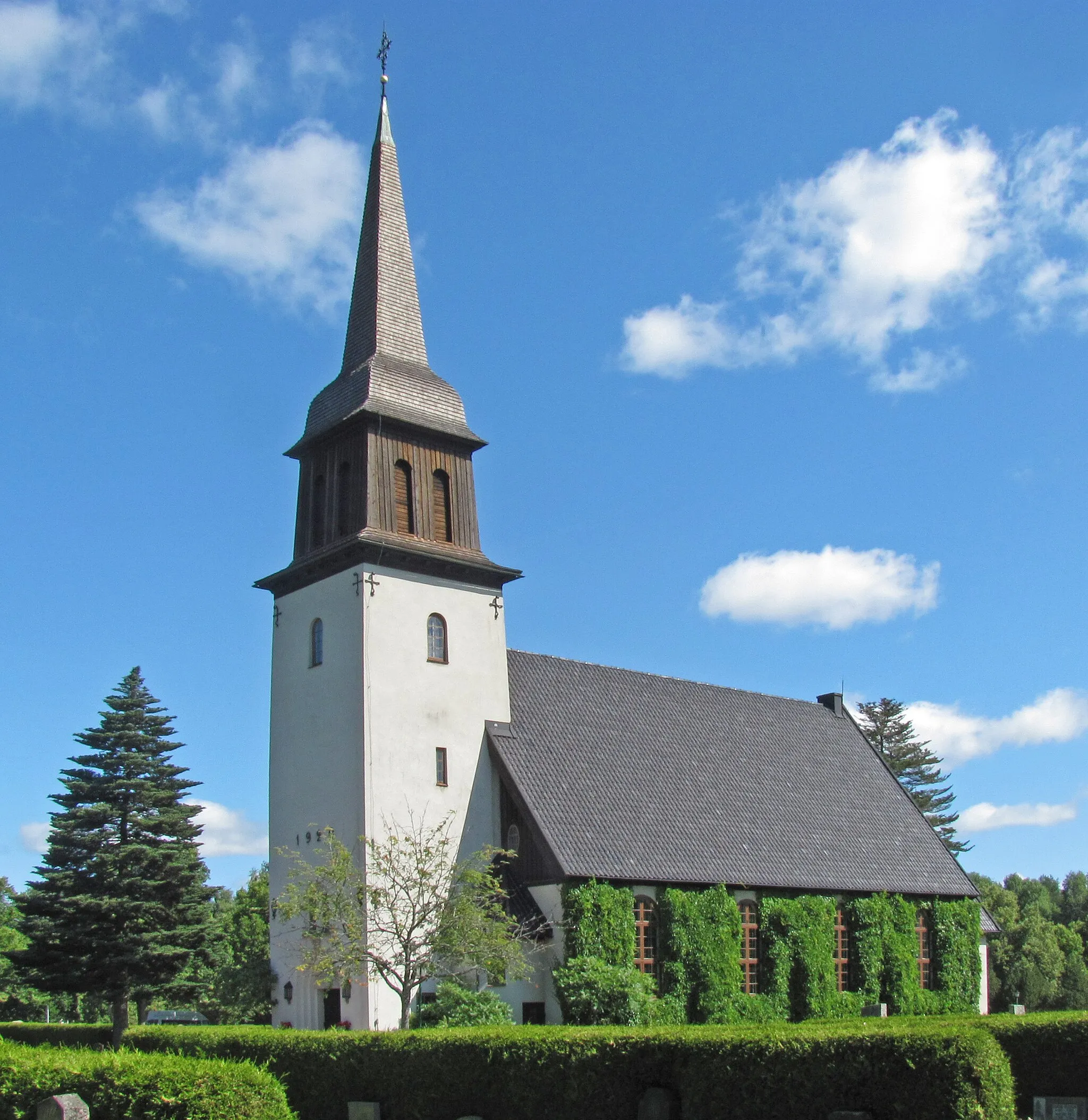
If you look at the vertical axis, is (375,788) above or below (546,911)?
above

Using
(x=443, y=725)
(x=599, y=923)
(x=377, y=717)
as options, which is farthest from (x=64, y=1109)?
(x=443, y=725)

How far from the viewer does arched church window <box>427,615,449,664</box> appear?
31.3 metres

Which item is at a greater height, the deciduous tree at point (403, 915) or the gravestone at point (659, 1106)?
the deciduous tree at point (403, 915)

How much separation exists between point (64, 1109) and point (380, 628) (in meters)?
16.0

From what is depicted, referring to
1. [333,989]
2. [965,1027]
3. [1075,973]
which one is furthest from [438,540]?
[1075,973]

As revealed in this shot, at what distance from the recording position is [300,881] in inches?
1180

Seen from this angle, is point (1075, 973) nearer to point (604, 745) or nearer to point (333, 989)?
point (604, 745)

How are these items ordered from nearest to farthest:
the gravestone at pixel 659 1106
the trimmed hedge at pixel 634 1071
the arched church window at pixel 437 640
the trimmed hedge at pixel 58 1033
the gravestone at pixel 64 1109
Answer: the trimmed hedge at pixel 634 1071 < the gravestone at pixel 64 1109 < the gravestone at pixel 659 1106 < the arched church window at pixel 437 640 < the trimmed hedge at pixel 58 1033

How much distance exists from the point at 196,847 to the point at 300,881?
914 centimetres

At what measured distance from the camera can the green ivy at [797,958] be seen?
32.3 m

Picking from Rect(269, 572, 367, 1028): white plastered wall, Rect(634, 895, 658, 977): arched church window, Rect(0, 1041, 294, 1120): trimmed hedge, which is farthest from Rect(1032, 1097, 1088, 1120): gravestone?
Rect(269, 572, 367, 1028): white plastered wall

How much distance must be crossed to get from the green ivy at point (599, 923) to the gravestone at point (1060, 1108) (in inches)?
402

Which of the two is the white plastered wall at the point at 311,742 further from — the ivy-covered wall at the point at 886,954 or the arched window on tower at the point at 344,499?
the ivy-covered wall at the point at 886,954

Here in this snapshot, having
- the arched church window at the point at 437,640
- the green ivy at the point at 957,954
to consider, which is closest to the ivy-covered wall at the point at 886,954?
the green ivy at the point at 957,954
